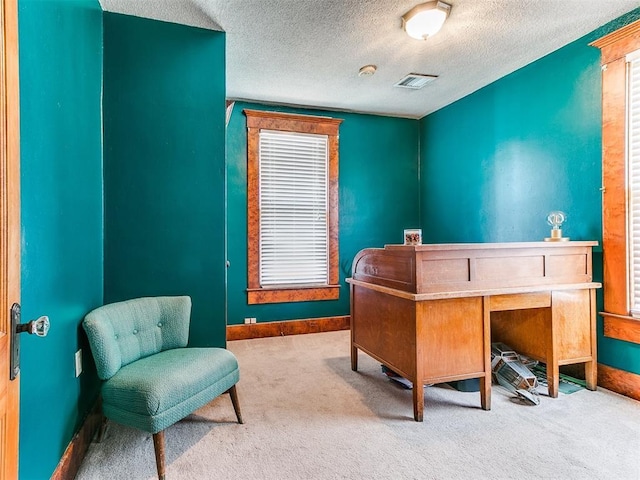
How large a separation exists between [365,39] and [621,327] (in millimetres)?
2936

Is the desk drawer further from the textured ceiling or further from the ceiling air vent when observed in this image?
Result: the ceiling air vent

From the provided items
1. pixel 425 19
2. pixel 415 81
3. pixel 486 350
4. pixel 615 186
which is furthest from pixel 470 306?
pixel 415 81

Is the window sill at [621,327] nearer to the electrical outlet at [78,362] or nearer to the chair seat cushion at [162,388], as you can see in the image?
the chair seat cushion at [162,388]

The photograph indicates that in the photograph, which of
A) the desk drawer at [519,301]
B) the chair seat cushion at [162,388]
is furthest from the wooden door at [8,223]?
the desk drawer at [519,301]

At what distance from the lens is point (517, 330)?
298cm

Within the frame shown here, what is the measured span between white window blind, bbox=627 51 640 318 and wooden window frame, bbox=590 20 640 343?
29 millimetres

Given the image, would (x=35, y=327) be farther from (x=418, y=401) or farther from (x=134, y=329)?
(x=418, y=401)

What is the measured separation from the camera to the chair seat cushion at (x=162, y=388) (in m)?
1.74

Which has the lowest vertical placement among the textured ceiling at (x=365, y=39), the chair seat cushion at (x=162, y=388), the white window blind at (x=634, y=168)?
the chair seat cushion at (x=162, y=388)

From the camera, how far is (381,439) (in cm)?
208

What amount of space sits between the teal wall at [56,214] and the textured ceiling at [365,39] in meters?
0.93

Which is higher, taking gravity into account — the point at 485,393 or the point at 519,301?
the point at 519,301

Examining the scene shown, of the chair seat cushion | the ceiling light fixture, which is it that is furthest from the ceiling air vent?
the chair seat cushion

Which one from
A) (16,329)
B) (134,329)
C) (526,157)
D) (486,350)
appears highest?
(526,157)
